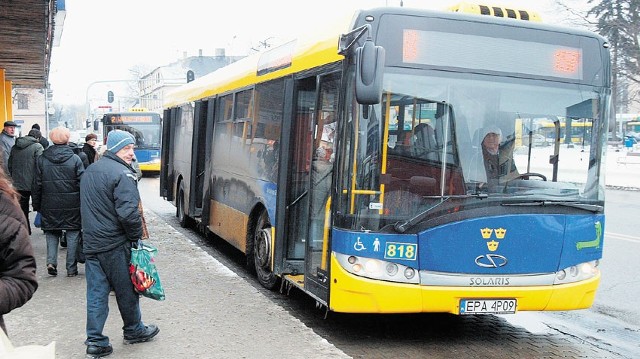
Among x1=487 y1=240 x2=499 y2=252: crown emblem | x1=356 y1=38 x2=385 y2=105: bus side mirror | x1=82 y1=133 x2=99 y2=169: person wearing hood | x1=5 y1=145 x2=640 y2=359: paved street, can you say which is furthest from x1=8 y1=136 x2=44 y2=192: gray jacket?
x1=487 y1=240 x2=499 y2=252: crown emblem

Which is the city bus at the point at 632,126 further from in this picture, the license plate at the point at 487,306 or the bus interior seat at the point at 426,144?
the bus interior seat at the point at 426,144

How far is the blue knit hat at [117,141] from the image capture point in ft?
18.7

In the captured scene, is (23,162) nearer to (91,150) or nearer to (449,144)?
(91,150)

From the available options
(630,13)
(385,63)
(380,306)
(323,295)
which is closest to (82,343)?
(323,295)

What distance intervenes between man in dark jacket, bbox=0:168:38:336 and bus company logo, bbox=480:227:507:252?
409 centimetres

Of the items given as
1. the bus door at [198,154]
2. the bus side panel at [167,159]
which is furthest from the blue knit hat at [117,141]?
the bus side panel at [167,159]

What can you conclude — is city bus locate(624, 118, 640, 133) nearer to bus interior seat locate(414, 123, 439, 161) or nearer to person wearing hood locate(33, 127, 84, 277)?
person wearing hood locate(33, 127, 84, 277)

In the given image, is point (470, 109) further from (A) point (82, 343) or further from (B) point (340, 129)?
(A) point (82, 343)

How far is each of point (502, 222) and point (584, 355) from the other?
1.49 metres

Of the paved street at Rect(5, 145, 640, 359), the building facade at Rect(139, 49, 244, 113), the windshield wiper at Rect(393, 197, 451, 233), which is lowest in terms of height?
the paved street at Rect(5, 145, 640, 359)

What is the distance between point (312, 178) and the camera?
7.23 metres

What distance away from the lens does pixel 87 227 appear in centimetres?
559

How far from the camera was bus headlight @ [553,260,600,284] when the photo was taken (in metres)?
6.47

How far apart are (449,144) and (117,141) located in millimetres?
2723
